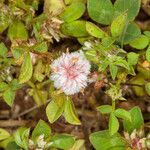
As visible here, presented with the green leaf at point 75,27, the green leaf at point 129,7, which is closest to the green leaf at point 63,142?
the green leaf at point 75,27

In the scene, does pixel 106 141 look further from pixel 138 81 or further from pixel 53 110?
pixel 138 81

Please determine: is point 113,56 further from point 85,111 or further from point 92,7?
point 85,111

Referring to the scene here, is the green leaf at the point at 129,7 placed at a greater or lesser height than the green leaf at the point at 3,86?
greater

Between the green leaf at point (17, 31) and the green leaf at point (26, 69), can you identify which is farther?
the green leaf at point (17, 31)

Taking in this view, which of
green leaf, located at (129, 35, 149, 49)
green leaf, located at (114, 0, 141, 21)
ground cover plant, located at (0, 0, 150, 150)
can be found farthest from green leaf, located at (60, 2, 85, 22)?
green leaf, located at (129, 35, 149, 49)

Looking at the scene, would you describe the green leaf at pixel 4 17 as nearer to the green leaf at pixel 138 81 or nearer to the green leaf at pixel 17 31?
the green leaf at pixel 17 31

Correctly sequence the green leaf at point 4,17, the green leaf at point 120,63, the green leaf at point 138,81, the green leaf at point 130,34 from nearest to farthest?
the green leaf at point 120,63
the green leaf at point 130,34
the green leaf at point 4,17
the green leaf at point 138,81

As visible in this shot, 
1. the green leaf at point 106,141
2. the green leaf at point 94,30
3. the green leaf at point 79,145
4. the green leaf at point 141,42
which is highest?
the green leaf at point 94,30

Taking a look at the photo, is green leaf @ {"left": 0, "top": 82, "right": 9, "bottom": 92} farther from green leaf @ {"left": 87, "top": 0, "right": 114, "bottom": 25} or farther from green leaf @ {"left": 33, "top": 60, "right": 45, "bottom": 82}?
green leaf @ {"left": 87, "top": 0, "right": 114, "bottom": 25}
